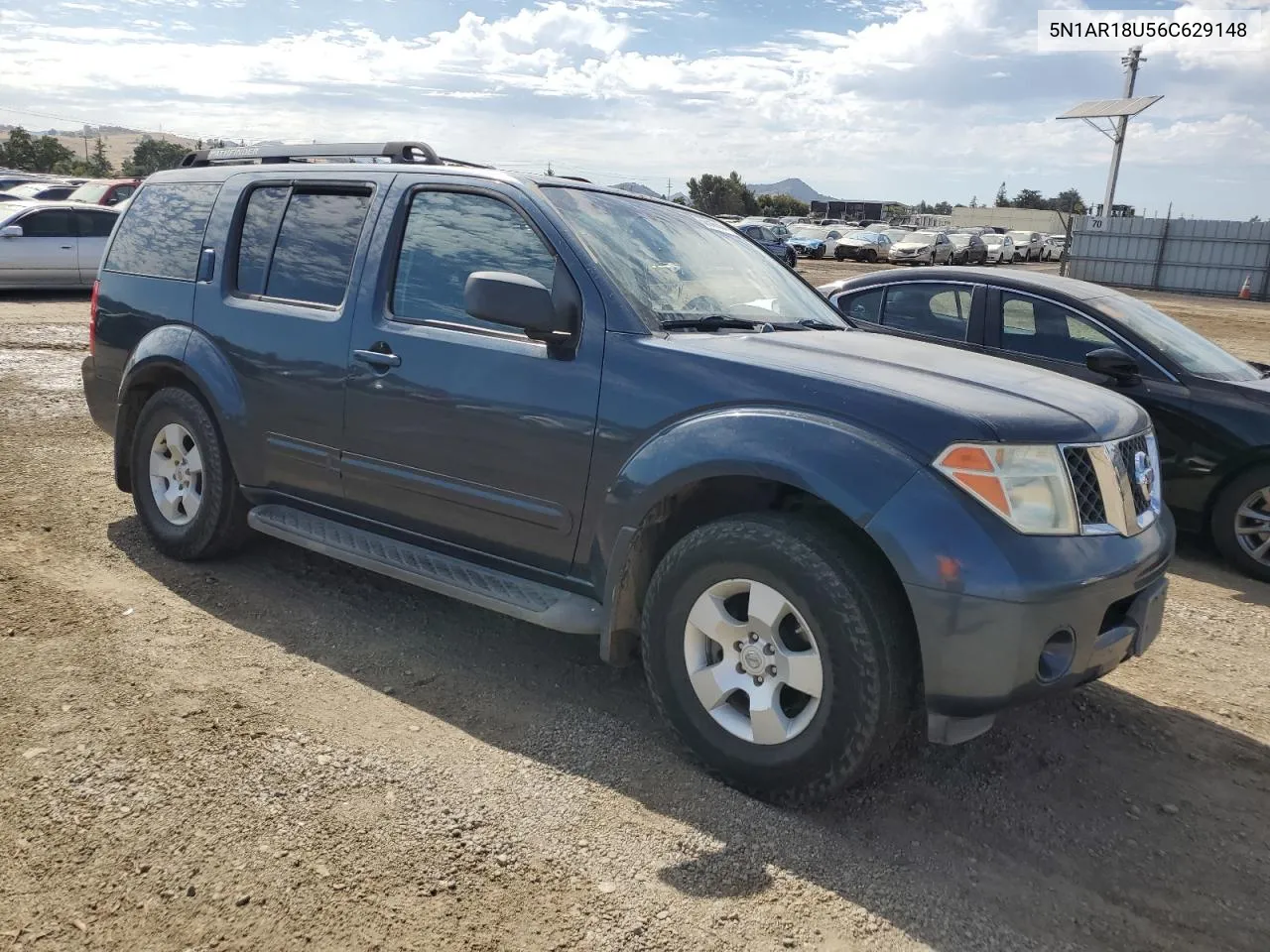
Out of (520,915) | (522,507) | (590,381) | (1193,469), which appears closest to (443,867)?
(520,915)

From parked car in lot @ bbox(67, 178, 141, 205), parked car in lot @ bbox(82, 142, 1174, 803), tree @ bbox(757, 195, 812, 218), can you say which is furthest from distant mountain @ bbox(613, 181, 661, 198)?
tree @ bbox(757, 195, 812, 218)

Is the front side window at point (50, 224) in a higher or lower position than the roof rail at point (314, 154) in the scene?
lower

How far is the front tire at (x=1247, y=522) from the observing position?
5852 millimetres

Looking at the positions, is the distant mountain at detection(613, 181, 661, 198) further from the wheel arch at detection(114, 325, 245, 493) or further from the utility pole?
the utility pole

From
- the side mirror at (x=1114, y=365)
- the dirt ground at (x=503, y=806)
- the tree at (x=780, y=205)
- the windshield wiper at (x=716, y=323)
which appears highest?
the tree at (x=780, y=205)

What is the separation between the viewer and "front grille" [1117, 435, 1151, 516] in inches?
130

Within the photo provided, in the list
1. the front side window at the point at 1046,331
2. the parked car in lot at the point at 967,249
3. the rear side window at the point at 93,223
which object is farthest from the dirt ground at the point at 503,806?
the parked car in lot at the point at 967,249

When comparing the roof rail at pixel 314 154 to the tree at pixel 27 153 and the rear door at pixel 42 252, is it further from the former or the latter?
the tree at pixel 27 153

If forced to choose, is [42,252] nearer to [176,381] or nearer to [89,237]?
[89,237]

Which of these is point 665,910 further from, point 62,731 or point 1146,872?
point 62,731

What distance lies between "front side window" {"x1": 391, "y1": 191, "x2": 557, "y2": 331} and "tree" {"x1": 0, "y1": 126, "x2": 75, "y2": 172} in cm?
6455

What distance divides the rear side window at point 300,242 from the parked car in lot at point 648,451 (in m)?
0.01

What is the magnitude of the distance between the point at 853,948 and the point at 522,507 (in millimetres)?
1814

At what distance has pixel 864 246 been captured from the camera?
4112cm
